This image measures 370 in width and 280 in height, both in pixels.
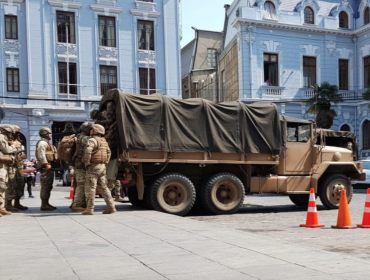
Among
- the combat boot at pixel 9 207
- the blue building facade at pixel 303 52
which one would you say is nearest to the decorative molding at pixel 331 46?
the blue building facade at pixel 303 52

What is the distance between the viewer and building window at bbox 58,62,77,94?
92.9 ft

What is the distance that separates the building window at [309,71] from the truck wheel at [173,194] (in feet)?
72.3

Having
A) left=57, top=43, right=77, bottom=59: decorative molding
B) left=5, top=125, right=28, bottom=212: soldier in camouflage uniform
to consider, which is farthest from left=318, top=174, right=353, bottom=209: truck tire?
left=57, top=43, right=77, bottom=59: decorative molding

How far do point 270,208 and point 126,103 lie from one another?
564 centimetres

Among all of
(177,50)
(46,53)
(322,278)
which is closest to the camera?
(322,278)

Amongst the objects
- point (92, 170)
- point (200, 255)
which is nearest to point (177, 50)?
point (92, 170)

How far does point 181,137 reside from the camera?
11.7 meters

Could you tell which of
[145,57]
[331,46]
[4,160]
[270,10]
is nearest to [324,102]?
[331,46]

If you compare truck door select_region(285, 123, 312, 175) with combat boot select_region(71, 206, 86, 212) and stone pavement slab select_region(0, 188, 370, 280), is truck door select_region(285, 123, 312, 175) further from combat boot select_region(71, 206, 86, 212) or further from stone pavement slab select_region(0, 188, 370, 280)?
combat boot select_region(71, 206, 86, 212)

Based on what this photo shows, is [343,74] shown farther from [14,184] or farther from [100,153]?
[14,184]

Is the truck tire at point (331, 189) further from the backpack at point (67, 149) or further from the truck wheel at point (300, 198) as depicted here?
the backpack at point (67, 149)

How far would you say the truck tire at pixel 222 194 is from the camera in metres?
11.9

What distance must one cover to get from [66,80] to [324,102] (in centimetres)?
1550

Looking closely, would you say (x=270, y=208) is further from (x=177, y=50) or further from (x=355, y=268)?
(x=177, y=50)
